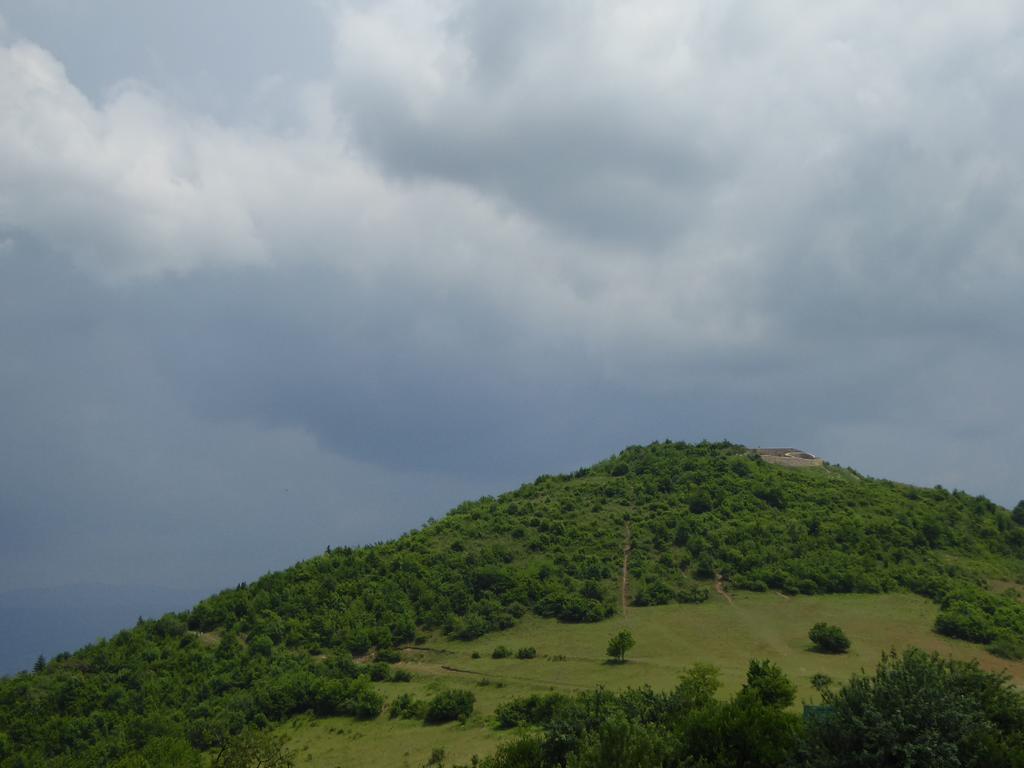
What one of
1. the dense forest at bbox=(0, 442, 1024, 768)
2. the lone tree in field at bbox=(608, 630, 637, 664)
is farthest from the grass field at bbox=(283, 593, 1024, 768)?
the dense forest at bbox=(0, 442, 1024, 768)

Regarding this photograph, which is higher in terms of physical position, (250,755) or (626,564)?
(626,564)

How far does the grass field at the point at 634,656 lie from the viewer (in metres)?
47.8

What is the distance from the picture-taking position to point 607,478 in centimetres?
10631

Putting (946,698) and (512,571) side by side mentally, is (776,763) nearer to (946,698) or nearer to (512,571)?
(946,698)

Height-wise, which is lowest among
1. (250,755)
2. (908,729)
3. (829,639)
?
(250,755)

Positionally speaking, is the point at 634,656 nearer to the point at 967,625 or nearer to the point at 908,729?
the point at 967,625

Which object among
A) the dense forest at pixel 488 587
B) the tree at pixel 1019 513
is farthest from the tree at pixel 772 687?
the tree at pixel 1019 513

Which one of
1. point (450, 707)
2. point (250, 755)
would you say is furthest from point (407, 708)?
point (250, 755)

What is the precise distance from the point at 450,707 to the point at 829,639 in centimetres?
2877

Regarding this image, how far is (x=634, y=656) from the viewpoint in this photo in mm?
57750

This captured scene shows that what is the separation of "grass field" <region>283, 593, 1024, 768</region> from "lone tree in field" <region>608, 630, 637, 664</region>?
1012 mm

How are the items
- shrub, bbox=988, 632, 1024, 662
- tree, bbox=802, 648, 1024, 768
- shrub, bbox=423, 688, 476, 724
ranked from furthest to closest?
1. shrub, bbox=988, 632, 1024, 662
2. shrub, bbox=423, 688, 476, 724
3. tree, bbox=802, 648, 1024, 768

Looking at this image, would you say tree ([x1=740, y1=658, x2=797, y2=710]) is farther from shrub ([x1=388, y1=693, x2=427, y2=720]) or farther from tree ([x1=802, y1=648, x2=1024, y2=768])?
shrub ([x1=388, y1=693, x2=427, y2=720])

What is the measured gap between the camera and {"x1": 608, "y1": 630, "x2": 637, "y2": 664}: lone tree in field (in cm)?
5625
